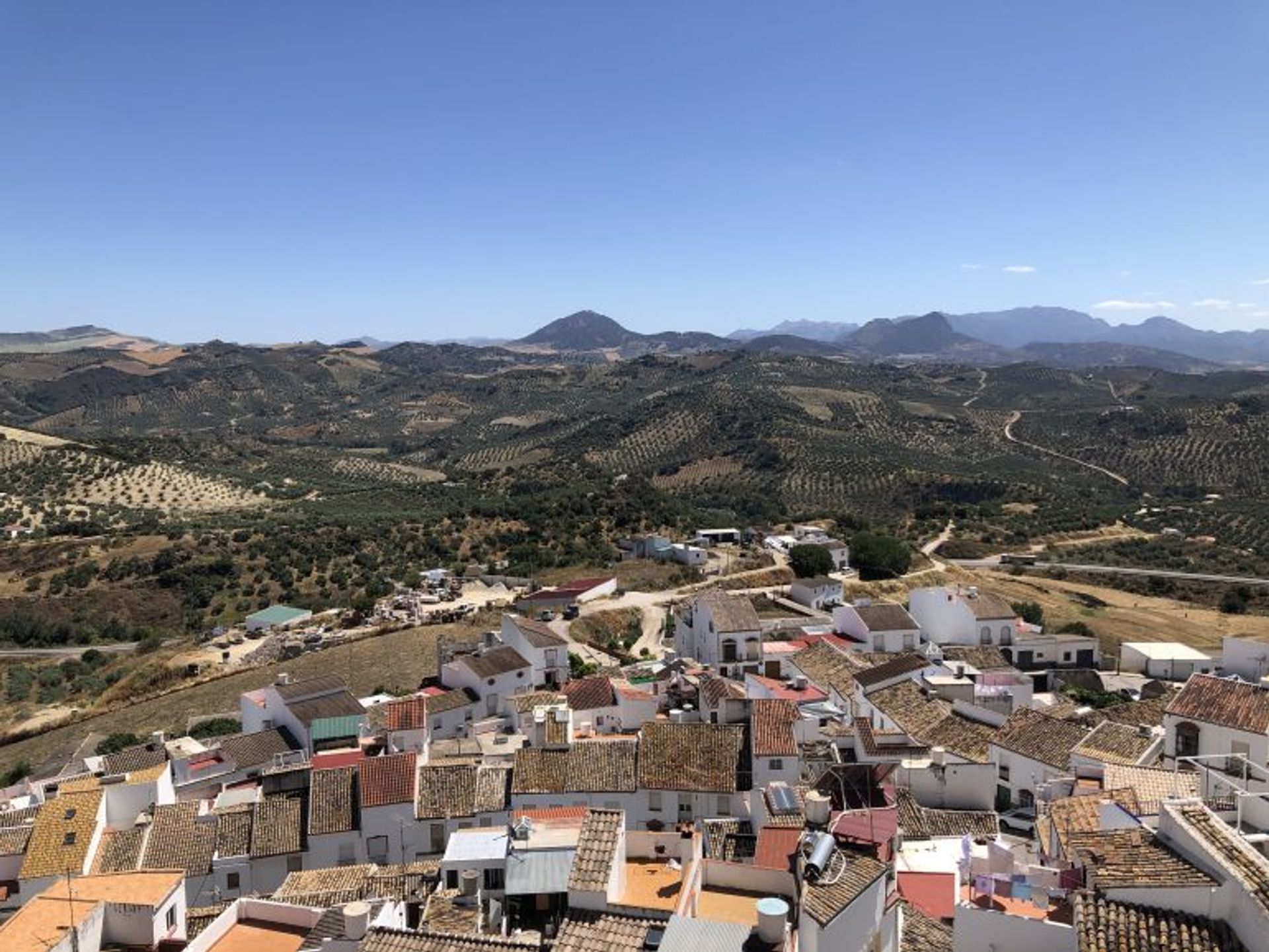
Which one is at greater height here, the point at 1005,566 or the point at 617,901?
the point at 617,901

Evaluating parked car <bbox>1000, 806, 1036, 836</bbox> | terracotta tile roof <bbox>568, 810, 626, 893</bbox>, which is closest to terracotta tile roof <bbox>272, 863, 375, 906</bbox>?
terracotta tile roof <bbox>568, 810, 626, 893</bbox>

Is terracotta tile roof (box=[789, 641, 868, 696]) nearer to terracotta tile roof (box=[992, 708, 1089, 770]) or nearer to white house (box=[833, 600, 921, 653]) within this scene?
white house (box=[833, 600, 921, 653])

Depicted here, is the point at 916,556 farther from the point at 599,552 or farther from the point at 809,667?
the point at 809,667

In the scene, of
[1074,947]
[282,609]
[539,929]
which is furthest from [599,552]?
[1074,947]

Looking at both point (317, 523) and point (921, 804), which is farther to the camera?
point (317, 523)

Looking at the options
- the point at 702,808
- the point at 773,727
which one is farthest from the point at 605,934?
the point at 773,727

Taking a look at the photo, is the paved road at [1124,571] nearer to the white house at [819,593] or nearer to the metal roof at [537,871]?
the white house at [819,593]
